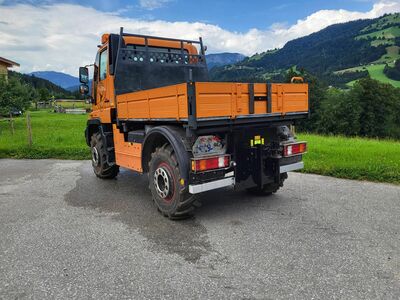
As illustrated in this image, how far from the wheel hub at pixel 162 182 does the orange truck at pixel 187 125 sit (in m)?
0.01

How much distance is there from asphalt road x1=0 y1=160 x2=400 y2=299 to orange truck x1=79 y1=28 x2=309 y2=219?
56cm

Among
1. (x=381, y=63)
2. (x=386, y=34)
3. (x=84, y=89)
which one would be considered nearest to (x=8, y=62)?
(x=84, y=89)

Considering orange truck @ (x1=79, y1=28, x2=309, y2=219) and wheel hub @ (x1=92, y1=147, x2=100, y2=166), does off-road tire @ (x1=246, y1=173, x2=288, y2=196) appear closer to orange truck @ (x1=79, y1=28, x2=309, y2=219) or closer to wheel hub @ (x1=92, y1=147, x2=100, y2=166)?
orange truck @ (x1=79, y1=28, x2=309, y2=219)

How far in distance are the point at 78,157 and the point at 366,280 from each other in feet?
30.7

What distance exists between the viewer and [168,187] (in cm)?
486

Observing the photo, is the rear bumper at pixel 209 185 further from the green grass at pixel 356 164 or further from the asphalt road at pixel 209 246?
the green grass at pixel 356 164

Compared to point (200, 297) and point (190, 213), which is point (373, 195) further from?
point (200, 297)

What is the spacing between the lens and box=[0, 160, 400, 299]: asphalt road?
308 cm

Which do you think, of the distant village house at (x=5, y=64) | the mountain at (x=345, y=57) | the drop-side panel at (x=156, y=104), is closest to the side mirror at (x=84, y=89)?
Result: the drop-side panel at (x=156, y=104)

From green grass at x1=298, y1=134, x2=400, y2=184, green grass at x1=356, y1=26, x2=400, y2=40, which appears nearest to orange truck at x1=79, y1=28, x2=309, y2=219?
green grass at x1=298, y1=134, x2=400, y2=184

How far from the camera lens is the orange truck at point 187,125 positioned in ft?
14.4

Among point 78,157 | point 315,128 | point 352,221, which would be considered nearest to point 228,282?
point 352,221

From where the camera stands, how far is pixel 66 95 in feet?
337

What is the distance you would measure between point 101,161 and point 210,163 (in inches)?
148
